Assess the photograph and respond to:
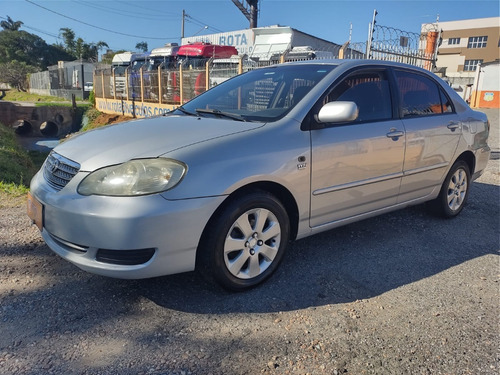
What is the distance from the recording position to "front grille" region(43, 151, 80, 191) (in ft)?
8.41

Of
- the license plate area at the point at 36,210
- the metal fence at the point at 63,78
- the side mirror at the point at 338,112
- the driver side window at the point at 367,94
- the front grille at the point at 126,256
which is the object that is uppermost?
the metal fence at the point at 63,78

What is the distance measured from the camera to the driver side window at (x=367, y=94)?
331 cm

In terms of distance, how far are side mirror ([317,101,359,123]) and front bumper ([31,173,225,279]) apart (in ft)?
3.49

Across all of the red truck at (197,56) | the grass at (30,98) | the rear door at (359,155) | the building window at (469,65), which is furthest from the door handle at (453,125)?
Result: the building window at (469,65)

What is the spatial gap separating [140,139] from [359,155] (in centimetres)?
175

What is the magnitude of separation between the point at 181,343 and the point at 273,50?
61.2 feet

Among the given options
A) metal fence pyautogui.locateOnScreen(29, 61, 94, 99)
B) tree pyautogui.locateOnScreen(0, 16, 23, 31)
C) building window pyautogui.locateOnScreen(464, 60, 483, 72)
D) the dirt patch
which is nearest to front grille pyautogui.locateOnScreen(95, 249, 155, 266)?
the dirt patch

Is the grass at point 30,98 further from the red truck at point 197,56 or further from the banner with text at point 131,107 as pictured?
the red truck at point 197,56

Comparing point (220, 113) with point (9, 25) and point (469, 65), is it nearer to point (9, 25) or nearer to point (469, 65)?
point (469, 65)

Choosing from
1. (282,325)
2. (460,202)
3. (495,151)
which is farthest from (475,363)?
(495,151)

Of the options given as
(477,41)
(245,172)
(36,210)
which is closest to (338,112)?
(245,172)

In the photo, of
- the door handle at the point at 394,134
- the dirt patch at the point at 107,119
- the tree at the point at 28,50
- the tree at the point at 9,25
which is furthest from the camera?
the tree at the point at 9,25

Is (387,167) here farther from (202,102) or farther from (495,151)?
(495,151)

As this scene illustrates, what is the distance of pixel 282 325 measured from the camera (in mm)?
2430
